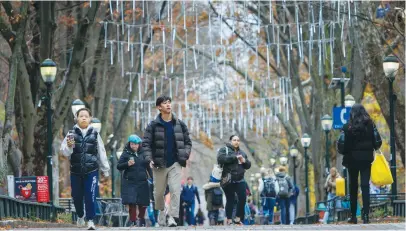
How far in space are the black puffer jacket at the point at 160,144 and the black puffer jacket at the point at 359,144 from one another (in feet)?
8.16

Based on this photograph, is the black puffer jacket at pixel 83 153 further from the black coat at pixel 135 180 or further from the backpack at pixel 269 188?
the backpack at pixel 269 188

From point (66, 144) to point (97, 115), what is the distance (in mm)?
20343

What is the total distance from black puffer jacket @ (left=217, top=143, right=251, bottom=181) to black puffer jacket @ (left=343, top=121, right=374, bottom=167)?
2946 millimetres

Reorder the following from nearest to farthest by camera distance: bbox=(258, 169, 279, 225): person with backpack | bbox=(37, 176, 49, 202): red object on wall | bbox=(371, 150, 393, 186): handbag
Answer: bbox=(371, 150, 393, 186): handbag → bbox=(37, 176, 49, 202): red object on wall → bbox=(258, 169, 279, 225): person with backpack

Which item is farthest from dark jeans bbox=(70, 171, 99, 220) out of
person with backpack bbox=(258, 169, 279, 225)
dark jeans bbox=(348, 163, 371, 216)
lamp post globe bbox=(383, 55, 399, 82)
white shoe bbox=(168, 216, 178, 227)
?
person with backpack bbox=(258, 169, 279, 225)

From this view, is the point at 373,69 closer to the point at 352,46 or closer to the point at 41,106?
the point at 352,46

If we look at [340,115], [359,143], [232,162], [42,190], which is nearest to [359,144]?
[359,143]

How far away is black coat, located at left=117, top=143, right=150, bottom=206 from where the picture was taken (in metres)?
21.3

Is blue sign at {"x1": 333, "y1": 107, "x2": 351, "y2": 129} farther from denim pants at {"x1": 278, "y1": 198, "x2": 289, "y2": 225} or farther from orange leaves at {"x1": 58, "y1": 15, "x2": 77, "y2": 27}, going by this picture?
orange leaves at {"x1": 58, "y1": 15, "x2": 77, "y2": 27}

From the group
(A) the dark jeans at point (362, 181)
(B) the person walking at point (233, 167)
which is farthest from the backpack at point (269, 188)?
(A) the dark jeans at point (362, 181)

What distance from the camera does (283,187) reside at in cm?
3000

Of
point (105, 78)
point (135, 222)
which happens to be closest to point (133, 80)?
point (105, 78)

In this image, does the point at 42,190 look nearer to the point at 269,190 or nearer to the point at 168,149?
the point at 168,149

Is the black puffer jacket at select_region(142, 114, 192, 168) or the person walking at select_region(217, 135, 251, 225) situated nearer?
the black puffer jacket at select_region(142, 114, 192, 168)
